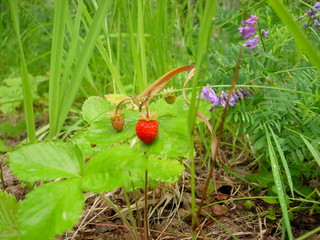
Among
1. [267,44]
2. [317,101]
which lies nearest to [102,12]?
[267,44]

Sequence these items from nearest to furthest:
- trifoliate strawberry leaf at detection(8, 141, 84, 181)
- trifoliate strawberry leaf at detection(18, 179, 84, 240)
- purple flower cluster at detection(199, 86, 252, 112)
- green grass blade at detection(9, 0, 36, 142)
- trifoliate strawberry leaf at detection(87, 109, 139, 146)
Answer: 1. trifoliate strawberry leaf at detection(18, 179, 84, 240)
2. trifoliate strawberry leaf at detection(8, 141, 84, 181)
3. trifoliate strawberry leaf at detection(87, 109, 139, 146)
4. green grass blade at detection(9, 0, 36, 142)
5. purple flower cluster at detection(199, 86, 252, 112)

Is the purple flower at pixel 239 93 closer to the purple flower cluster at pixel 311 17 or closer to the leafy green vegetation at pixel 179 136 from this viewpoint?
the leafy green vegetation at pixel 179 136

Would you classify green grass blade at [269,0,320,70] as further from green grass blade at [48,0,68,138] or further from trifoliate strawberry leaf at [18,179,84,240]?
green grass blade at [48,0,68,138]

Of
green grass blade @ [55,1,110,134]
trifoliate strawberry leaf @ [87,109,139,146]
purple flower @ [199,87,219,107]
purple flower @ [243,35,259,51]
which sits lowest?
purple flower @ [199,87,219,107]

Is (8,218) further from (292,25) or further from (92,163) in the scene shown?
(292,25)

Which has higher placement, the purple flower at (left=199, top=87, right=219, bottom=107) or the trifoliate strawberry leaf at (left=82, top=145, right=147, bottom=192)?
the trifoliate strawberry leaf at (left=82, top=145, right=147, bottom=192)

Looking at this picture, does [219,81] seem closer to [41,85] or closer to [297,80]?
[297,80]

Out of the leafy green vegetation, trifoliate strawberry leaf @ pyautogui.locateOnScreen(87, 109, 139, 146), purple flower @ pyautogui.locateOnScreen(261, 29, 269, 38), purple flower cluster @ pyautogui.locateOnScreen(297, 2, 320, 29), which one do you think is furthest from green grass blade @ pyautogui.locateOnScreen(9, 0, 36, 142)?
purple flower cluster @ pyautogui.locateOnScreen(297, 2, 320, 29)
